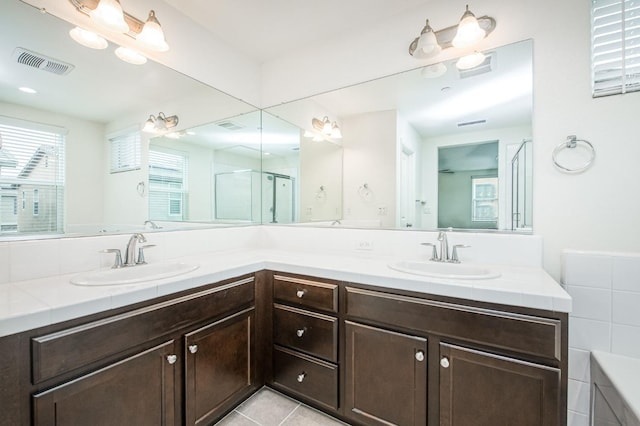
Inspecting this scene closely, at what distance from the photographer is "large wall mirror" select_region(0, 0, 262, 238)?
1317mm

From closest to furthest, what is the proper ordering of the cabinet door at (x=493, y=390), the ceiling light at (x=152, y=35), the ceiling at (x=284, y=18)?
the cabinet door at (x=493, y=390) → the ceiling light at (x=152, y=35) → the ceiling at (x=284, y=18)

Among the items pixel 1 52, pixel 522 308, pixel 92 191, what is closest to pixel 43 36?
pixel 1 52

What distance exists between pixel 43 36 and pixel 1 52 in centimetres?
20

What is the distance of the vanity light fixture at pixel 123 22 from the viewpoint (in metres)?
1.48

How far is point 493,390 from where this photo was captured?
1.19 m

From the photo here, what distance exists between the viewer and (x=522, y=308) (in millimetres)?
1154

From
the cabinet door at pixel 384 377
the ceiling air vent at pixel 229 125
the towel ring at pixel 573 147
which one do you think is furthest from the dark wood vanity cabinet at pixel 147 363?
the towel ring at pixel 573 147

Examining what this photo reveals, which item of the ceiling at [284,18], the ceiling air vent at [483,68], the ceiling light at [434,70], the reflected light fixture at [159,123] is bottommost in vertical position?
the reflected light fixture at [159,123]

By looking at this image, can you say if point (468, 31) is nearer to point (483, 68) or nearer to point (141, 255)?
point (483, 68)

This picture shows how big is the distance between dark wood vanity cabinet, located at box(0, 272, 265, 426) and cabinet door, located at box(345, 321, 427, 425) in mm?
647

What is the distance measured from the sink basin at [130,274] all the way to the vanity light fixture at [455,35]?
75.9 inches

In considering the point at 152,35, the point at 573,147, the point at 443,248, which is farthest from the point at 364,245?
the point at 152,35

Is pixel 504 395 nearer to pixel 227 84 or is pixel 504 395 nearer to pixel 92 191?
pixel 92 191

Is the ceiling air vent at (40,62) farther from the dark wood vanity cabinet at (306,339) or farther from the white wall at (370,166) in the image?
the white wall at (370,166)
